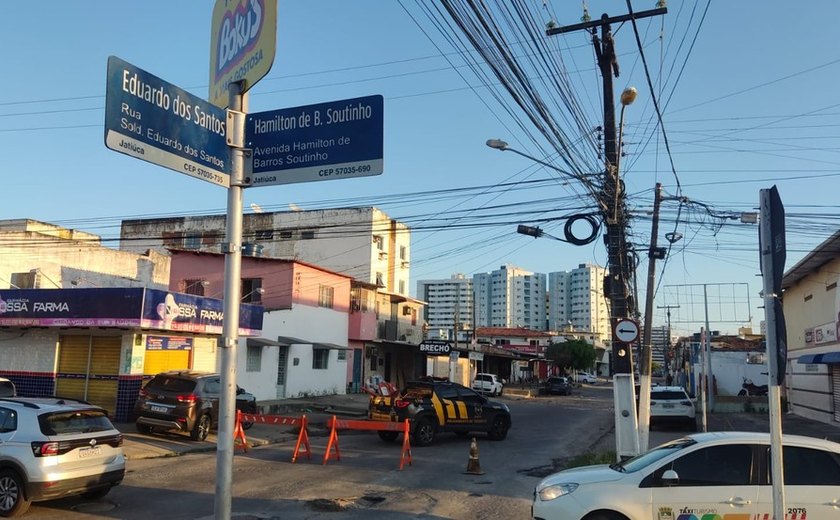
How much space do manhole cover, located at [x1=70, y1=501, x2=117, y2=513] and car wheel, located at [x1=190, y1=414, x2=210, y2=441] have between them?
23.2 feet

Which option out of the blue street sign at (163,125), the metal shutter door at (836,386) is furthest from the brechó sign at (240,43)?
the metal shutter door at (836,386)

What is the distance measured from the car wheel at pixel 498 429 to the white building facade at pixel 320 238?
1208 inches

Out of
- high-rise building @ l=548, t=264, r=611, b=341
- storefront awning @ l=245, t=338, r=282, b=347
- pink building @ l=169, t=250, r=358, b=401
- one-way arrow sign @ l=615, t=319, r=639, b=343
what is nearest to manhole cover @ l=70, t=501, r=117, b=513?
one-way arrow sign @ l=615, t=319, r=639, b=343

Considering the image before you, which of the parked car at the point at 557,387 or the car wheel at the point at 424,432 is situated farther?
the parked car at the point at 557,387

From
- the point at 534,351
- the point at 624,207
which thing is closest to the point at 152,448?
the point at 624,207

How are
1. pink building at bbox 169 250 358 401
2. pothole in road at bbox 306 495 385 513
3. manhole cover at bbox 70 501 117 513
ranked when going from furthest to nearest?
pink building at bbox 169 250 358 401 → pothole in road at bbox 306 495 385 513 → manhole cover at bbox 70 501 117 513

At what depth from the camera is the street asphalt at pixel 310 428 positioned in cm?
1538

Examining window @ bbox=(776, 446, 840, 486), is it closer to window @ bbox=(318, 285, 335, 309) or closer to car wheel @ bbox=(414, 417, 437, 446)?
car wheel @ bbox=(414, 417, 437, 446)

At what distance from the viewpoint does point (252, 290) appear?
31.3 metres

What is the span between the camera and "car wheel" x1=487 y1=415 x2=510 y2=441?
18853mm

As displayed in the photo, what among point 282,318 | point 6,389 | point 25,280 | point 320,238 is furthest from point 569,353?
point 6,389

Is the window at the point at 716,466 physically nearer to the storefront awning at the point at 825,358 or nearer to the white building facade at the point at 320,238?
the storefront awning at the point at 825,358

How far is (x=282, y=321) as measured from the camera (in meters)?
30.0

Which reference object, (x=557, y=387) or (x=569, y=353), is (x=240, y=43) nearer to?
(x=557, y=387)
